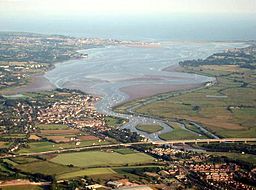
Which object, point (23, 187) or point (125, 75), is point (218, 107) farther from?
point (23, 187)

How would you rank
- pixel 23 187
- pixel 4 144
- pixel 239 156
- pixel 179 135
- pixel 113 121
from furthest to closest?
pixel 113 121 < pixel 179 135 < pixel 4 144 < pixel 239 156 < pixel 23 187

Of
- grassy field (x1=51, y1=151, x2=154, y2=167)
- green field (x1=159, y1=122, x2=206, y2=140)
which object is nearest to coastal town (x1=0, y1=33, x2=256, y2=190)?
grassy field (x1=51, y1=151, x2=154, y2=167)

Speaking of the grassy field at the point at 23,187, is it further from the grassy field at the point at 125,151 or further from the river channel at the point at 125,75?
the river channel at the point at 125,75

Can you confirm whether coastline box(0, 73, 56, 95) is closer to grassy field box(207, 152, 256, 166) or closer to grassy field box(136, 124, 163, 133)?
grassy field box(136, 124, 163, 133)

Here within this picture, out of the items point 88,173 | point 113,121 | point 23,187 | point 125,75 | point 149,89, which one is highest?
point 125,75

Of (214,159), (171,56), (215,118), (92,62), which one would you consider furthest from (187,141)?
(171,56)

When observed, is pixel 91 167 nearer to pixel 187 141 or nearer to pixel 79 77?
pixel 187 141

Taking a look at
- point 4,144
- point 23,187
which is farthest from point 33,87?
point 23,187
